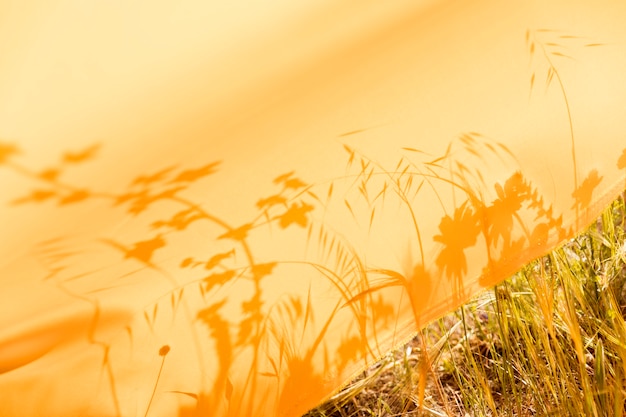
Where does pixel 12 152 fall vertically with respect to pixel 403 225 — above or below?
above

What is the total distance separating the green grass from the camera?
3.12ft

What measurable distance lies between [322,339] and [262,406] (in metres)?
0.11

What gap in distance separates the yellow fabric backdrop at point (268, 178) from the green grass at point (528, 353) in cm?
11

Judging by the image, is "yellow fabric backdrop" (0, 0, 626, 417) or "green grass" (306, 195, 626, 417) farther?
"green grass" (306, 195, 626, 417)

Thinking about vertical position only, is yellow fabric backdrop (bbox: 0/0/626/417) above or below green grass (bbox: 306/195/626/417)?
above

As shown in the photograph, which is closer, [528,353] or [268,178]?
[268,178]

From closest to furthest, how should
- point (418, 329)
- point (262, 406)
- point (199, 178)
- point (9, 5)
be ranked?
1. point (9, 5)
2. point (199, 178)
3. point (262, 406)
4. point (418, 329)

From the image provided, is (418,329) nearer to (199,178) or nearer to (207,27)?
(199,178)

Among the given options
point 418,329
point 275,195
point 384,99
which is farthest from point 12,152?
point 418,329

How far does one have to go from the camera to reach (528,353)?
1007 mm

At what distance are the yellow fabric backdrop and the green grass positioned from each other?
106mm

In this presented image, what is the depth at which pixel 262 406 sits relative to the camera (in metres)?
0.81

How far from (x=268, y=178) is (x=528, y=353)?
516 mm

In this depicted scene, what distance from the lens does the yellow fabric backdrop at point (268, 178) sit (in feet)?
1.98
